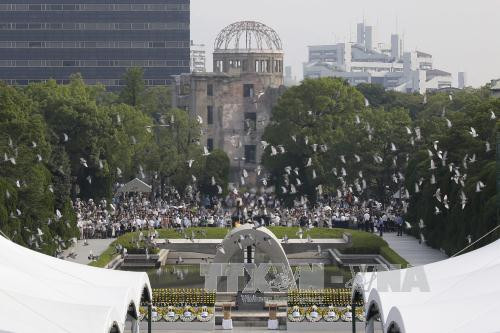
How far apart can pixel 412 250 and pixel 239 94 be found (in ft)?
222

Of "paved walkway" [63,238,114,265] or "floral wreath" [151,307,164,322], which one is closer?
"floral wreath" [151,307,164,322]

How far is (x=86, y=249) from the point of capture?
76.0m

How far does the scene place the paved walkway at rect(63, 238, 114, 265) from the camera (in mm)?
69938

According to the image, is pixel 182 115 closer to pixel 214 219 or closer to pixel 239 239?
pixel 214 219

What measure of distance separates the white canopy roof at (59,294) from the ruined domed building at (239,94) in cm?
9850

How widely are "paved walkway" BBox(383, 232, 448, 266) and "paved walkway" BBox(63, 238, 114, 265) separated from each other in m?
13.0

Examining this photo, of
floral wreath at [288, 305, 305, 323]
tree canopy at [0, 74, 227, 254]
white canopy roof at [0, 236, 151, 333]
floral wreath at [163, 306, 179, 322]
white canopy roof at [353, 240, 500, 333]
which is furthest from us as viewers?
tree canopy at [0, 74, 227, 254]

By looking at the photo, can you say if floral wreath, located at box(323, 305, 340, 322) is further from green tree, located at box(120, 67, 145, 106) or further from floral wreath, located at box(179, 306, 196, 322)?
green tree, located at box(120, 67, 145, 106)

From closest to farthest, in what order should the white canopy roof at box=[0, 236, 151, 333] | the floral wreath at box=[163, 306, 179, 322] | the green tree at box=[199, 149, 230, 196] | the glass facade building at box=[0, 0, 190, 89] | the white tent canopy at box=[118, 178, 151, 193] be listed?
the white canopy roof at box=[0, 236, 151, 333] → the floral wreath at box=[163, 306, 179, 322] → the white tent canopy at box=[118, 178, 151, 193] → the green tree at box=[199, 149, 230, 196] → the glass facade building at box=[0, 0, 190, 89]

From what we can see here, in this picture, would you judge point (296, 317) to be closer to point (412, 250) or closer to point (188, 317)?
point (188, 317)

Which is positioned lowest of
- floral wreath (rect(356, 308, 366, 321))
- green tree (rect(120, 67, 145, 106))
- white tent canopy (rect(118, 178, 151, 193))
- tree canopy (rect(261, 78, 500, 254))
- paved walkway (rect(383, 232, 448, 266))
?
paved walkway (rect(383, 232, 448, 266))

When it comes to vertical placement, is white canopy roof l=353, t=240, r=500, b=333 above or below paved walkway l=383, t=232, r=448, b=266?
above

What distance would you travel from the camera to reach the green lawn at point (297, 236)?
72.3 meters

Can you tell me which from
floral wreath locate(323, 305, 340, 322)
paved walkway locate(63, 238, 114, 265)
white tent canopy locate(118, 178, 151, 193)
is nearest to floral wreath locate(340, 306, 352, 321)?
floral wreath locate(323, 305, 340, 322)
